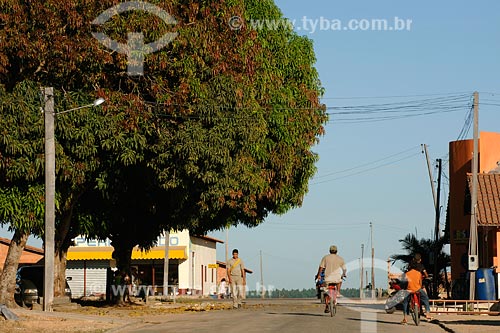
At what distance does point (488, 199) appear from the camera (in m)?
41.0

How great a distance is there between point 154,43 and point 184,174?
4257 millimetres

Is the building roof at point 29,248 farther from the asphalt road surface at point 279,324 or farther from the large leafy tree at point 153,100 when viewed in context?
the asphalt road surface at point 279,324

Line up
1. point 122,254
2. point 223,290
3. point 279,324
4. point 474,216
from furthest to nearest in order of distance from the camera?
point 223,290, point 122,254, point 474,216, point 279,324

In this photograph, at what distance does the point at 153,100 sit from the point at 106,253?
4440 centimetres

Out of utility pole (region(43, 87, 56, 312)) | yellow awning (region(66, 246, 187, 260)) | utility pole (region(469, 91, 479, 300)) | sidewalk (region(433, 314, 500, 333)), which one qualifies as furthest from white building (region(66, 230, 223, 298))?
sidewalk (region(433, 314, 500, 333))

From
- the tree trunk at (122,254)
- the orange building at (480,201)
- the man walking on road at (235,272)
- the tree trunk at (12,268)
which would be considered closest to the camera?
the tree trunk at (12,268)

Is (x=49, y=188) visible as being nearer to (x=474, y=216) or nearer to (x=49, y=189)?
(x=49, y=189)

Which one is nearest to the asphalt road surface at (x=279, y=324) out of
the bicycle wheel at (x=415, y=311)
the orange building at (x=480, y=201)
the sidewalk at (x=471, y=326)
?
the bicycle wheel at (x=415, y=311)

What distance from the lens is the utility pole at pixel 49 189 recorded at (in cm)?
2745

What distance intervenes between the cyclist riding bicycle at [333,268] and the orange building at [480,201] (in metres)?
16.1

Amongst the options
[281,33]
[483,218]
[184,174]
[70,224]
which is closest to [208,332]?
[184,174]

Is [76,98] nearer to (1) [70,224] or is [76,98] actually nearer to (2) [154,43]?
(2) [154,43]

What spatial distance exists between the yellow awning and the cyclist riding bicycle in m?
49.0

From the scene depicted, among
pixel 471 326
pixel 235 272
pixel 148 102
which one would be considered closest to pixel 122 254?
pixel 235 272
